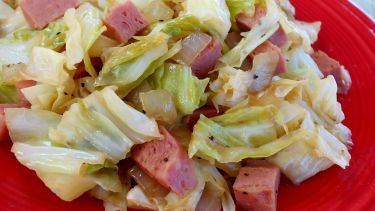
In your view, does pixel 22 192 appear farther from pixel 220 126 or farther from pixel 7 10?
pixel 7 10

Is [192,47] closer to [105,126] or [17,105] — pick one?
[105,126]

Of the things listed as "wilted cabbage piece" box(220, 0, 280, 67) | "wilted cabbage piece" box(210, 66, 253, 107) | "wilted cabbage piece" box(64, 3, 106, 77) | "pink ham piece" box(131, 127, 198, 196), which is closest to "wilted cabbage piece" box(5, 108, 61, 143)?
"wilted cabbage piece" box(64, 3, 106, 77)

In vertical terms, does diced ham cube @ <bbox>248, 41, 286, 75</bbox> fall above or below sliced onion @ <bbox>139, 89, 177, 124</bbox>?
above

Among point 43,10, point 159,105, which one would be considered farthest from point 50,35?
point 159,105

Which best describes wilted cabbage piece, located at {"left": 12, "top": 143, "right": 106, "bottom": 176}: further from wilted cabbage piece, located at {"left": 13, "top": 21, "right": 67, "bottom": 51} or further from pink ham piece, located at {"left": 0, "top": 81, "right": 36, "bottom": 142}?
wilted cabbage piece, located at {"left": 13, "top": 21, "right": 67, "bottom": 51}

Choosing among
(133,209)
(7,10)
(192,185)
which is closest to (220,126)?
(192,185)
